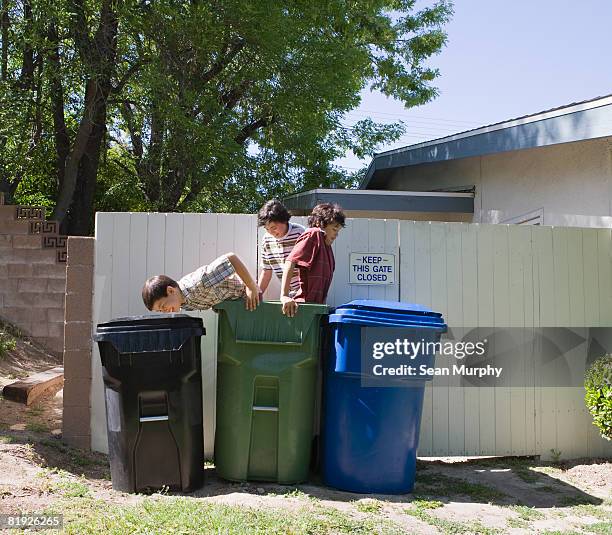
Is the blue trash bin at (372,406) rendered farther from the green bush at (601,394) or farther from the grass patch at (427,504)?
the green bush at (601,394)

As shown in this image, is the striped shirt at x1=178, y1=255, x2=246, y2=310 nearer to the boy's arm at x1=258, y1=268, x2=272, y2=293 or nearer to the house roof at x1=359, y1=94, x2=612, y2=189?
the boy's arm at x1=258, y1=268, x2=272, y2=293

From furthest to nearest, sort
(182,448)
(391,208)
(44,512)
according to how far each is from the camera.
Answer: (391,208)
(182,448)
(44,512)

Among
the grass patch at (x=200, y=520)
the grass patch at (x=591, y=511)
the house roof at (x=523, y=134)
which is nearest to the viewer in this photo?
the grass patch at (x=200, y=520)

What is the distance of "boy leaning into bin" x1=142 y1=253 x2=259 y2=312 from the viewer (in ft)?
15.5

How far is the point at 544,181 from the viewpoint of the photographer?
7836 mm

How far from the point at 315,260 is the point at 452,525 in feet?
6.75

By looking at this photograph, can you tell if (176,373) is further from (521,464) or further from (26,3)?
(26,3)

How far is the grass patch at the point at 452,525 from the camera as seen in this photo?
13.2ft

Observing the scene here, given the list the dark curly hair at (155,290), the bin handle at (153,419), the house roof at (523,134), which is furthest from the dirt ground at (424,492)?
the house roof at (523,134)

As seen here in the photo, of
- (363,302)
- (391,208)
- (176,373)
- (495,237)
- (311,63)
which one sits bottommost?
(176,373)

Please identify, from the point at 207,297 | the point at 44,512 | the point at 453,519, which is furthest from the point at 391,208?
the point at 44,512

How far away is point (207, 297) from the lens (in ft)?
15.8

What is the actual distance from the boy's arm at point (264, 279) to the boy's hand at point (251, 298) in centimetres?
51

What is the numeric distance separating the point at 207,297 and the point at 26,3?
8.48 meters
